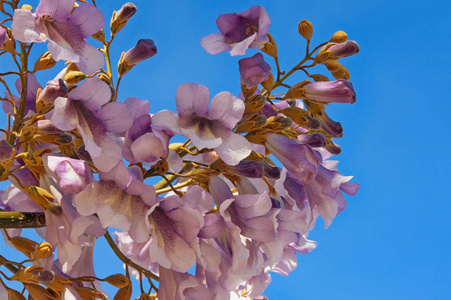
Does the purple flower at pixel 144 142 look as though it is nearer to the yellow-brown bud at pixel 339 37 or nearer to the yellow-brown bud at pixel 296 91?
the yellow-brown bud at pixel 296 91

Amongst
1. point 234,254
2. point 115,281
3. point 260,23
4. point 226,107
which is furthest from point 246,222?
point 260,23

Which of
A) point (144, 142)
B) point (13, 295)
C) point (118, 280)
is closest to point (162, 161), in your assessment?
point (144, 142)

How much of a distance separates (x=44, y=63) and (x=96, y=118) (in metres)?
0.26

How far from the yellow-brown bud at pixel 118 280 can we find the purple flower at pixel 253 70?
516 millimetres

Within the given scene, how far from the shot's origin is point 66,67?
135 centimetres

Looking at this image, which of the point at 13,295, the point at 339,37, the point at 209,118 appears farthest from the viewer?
the point at 339,37

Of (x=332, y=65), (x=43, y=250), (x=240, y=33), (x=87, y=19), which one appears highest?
(x=332, y=65)

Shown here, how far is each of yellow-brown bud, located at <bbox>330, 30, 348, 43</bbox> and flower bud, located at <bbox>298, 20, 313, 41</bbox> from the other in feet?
0.20

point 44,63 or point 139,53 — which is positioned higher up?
point 139,53

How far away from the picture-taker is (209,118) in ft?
3.77

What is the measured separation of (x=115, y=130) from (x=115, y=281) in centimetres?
39

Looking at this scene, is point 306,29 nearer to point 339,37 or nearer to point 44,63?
point 339,37

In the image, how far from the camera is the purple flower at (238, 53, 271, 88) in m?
1.25

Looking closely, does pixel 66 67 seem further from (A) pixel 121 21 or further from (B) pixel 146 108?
(B) pixel 146 108
